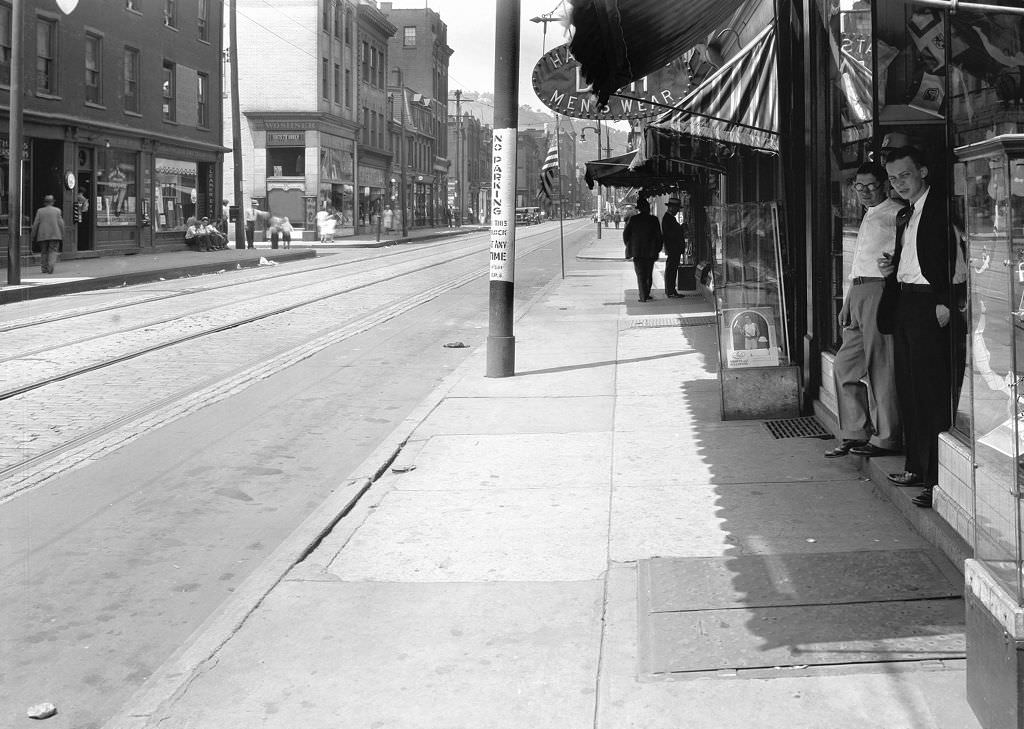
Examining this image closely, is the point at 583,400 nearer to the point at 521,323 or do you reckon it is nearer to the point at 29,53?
the point at 521,323

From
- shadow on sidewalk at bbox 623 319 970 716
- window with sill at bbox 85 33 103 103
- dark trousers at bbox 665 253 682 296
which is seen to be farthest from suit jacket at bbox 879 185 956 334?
window with sill at bbox 85 33 103 103

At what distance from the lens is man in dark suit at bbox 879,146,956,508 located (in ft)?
18.7

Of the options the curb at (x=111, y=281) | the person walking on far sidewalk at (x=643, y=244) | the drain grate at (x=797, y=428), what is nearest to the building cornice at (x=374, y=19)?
the curb at (x=111, y=281)

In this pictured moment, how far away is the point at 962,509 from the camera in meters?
5.11

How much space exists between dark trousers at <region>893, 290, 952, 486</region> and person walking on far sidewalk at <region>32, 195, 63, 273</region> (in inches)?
935

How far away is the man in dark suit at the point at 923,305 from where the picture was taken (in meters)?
5.70

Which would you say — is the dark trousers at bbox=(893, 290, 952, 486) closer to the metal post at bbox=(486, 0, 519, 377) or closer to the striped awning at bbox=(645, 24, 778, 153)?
the striped awning at bbox=(645, 24, 778, 153)

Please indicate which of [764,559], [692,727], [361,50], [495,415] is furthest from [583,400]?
[361,50]

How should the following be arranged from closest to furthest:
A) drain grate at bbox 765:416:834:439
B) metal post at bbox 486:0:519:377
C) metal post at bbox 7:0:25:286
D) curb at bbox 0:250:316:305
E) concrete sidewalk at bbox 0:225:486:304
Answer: drain grate at bbox 765:416:834:439 → metal post at bbox 486:0:519:377 → curb at bbox 0:250:316:305 → metal post at bbox 7:0:25:286 → concrete sidewalk at bbox 0:225:486:304

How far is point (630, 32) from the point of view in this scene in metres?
7.18

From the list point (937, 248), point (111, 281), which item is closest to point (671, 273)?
point (111, 281)

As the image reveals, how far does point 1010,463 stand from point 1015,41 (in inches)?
109

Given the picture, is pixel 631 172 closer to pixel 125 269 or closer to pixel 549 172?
pixel 549 172

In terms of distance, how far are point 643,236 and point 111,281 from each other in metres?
12.6
